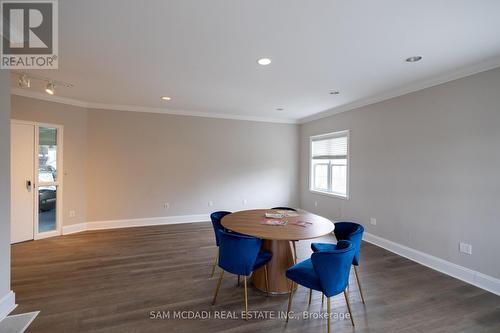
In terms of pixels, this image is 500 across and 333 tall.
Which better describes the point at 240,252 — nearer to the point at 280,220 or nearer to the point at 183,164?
the point at 280,220

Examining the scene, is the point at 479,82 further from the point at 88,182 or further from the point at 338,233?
the point at 88,182

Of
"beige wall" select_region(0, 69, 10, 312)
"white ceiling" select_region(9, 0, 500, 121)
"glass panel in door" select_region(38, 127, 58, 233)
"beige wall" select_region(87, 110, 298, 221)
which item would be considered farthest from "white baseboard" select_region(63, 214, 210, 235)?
"beige wall" select_region(0, 69, 10, 312)

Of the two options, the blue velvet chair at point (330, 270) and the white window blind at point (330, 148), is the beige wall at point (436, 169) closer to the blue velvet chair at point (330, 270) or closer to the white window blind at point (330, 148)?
the white window blind at point (330, 148)

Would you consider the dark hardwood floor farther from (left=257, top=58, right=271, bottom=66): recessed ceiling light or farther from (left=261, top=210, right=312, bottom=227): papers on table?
(left=257, top=58, right=271, bottom=66): recessed ceiling light

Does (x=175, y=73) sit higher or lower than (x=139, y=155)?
higher

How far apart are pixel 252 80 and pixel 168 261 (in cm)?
297

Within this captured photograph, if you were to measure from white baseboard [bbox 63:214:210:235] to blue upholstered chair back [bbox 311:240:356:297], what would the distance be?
171 inches

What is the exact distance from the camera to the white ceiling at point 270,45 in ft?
6.39

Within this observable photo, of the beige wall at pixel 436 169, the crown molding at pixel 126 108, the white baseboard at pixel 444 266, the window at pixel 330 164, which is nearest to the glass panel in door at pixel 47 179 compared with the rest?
the crown molding at pixel 126 108

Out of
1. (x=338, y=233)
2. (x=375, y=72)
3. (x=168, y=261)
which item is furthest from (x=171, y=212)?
(x=375, y=72)

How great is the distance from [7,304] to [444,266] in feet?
16.7

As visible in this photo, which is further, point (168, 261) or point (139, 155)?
point (139, 155)

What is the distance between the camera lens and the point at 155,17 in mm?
2070
